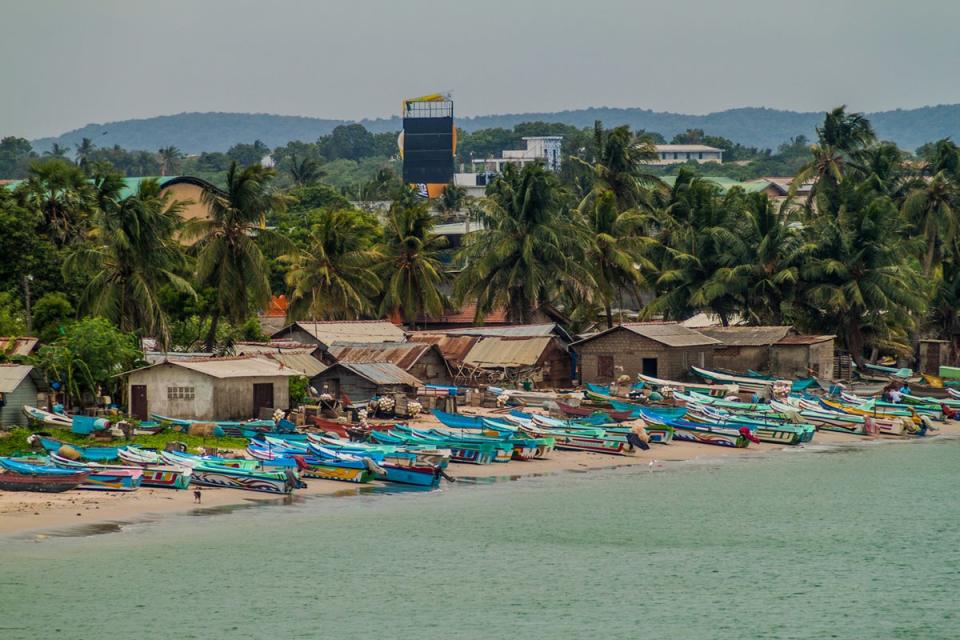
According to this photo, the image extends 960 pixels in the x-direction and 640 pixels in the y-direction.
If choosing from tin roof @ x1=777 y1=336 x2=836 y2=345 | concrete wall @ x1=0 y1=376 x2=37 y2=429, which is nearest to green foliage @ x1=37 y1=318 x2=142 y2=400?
concrete wall @ x1=0 y1=376 x2=37 y2=429

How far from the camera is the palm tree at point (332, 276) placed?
70125mm

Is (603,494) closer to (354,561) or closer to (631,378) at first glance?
(354,561)

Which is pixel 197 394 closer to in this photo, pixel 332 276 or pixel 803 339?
pixel 332 276

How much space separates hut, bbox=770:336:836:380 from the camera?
6644 cm

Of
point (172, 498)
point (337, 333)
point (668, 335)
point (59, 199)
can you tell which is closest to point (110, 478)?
point (172, 498)

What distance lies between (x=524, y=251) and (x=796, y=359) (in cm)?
1397

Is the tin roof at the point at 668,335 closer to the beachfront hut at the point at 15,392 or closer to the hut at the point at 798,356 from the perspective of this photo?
the hut at the point at 798,356

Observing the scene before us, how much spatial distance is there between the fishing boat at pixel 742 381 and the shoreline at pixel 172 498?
10.6m

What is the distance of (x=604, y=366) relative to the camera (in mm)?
64938

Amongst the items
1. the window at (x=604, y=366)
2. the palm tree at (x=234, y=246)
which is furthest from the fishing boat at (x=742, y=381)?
the palm tree at (x=234, y=246)

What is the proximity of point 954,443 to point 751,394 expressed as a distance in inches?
328

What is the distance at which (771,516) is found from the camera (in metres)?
41.8

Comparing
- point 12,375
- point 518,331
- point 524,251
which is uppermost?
point 524,251

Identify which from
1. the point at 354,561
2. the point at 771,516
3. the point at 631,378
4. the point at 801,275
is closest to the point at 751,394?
the point at 631,378
